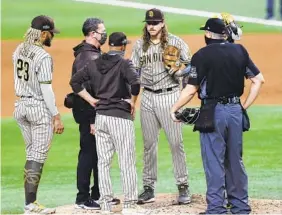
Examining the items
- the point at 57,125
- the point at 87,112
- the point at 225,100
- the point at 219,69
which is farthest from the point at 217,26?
the point at 57,125

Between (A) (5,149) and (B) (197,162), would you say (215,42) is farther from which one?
(A) (5,149)

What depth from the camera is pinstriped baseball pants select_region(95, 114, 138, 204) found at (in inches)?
330

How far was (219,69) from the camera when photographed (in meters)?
7.92

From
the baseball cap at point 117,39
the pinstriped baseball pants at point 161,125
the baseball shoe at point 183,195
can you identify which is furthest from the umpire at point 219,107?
the baseball shoe at point 183,195

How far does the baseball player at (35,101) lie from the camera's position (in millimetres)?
8555

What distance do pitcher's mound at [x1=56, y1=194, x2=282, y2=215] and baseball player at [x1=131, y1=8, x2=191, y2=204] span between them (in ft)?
0.48

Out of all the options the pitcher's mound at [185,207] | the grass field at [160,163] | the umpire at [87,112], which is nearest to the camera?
the pitcher's mound at [185,207]

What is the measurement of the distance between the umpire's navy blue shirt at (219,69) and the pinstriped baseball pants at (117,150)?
78 cm

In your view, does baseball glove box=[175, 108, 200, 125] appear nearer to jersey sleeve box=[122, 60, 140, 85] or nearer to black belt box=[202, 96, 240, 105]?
black belt box=[202, 96, 240, 105]

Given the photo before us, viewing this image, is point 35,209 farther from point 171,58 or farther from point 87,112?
point 171,58

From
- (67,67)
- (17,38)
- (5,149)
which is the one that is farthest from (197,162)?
(17,38)

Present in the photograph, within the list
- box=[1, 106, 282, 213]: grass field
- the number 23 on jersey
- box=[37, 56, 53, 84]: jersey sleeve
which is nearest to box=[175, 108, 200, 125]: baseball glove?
box=[37, 56, 53, 84]: jersey sleeve

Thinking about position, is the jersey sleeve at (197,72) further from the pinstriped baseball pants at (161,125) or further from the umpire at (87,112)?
the umpire at (87,112)

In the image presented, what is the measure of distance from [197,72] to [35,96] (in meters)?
1.53
